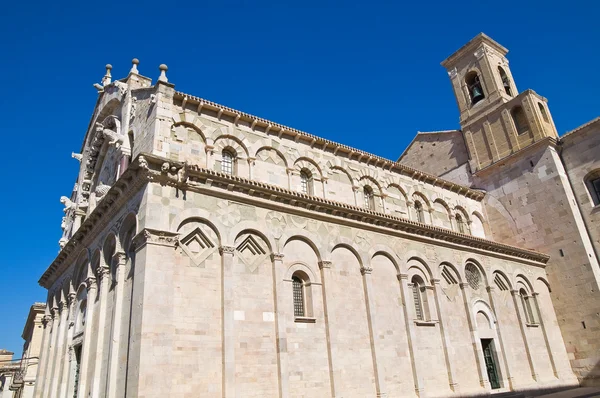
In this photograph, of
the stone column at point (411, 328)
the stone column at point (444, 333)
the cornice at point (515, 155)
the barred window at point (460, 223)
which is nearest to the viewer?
A: the stone column at point (411, 328)

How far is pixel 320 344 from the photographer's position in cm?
1392

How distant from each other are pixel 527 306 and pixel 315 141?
13658 millimetres

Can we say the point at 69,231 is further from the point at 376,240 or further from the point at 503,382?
the point at 503,382

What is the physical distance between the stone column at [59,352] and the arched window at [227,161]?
921cm

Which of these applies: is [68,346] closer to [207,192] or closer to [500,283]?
[207,192]

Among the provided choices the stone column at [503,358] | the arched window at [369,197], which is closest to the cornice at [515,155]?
the stone column at [503,358]

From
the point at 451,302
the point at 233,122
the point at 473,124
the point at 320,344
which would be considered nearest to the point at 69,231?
the point at 233,122

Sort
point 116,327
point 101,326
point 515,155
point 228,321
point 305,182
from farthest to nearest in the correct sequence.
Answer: point 515,155
point 305,182
point 101,326
point 116,327
point 228,321

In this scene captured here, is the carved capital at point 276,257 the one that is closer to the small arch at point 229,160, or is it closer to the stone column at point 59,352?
the small arch at point 229,160

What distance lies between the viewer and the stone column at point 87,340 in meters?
14.0

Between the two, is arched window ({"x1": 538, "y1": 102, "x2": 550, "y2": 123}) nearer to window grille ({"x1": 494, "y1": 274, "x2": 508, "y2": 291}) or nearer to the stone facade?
the stone facade

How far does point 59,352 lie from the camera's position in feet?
57.7

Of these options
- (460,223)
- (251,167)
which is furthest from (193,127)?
(460,223)

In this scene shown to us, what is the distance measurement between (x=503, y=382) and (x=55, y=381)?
58.5 ft
